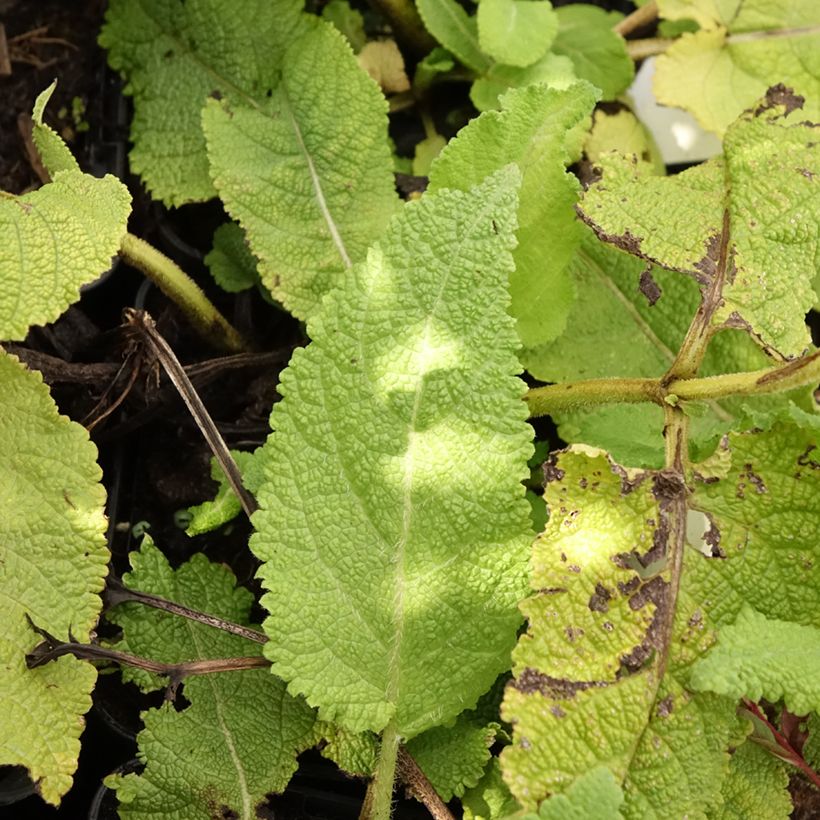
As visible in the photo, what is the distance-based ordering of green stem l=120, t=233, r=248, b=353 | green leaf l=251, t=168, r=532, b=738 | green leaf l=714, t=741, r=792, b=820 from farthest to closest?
green stem l=120, t=233, r=248, b=353
green leaf l=714, t=741, r=792, b=820
green leaf l=251, t=168, r=532, b=738

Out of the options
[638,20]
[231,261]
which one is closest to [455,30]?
[638,20]

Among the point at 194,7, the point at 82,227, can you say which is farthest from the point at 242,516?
the point at 194,7

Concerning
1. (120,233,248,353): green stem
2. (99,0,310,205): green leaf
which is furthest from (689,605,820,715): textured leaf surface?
(99,0,310,205): green leaf

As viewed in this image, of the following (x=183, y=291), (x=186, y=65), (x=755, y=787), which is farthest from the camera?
(x=186, y=65)

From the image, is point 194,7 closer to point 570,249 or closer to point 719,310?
point 570,249

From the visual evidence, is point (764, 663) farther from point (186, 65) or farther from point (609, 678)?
point (186, 65)

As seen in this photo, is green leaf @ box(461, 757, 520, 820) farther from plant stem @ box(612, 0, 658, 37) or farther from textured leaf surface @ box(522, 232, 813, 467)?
plant stem @ box(612, 0, 658, 37)
